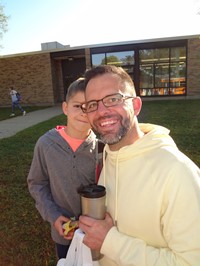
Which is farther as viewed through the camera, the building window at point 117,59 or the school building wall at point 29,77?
the school building wall at point 29,77

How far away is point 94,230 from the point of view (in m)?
1.42

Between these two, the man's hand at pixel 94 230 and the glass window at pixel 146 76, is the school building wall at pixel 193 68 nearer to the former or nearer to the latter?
the glass window at pixel 146 76

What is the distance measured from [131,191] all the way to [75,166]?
0.75 metres

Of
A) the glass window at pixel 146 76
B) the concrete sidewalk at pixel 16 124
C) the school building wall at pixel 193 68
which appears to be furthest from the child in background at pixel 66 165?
the glass window at pixel 146 76

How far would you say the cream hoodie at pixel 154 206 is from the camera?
1208mm

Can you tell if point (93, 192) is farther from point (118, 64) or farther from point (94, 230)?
point (118, 64)

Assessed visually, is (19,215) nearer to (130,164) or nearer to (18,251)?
(18,251)

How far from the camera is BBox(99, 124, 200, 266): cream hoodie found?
3.96 feet

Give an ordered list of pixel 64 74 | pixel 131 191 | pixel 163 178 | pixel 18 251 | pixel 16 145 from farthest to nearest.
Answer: pixel 64 74 → pixel 16 145 → pixel 18 251 → pixel 131 191 → pixel 163 178

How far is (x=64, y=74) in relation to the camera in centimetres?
2528

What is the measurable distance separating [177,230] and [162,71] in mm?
22171

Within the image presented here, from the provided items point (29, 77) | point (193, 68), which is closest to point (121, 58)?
point (193, 68)

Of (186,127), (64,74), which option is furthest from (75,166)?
(64,74)

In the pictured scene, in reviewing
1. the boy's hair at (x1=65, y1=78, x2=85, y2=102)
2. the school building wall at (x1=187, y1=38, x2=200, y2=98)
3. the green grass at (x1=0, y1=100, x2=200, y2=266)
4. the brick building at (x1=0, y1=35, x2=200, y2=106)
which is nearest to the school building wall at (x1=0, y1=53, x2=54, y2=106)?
the brick building at (x1=0, y1=35, x2=200, y2=106)
